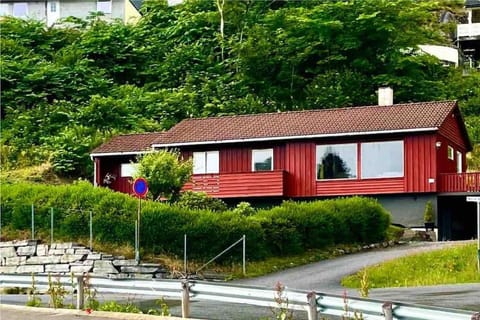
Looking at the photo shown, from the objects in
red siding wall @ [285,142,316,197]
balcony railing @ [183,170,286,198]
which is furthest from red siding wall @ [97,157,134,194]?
red siding wall @ [285,142,316,197]

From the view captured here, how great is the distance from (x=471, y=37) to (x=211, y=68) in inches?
864

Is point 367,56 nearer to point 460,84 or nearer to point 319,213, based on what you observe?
point 460,84

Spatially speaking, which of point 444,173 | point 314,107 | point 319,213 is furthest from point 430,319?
point 314,107

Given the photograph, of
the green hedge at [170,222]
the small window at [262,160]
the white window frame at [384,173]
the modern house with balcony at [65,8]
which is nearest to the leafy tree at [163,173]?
the green hedge at [170,222]

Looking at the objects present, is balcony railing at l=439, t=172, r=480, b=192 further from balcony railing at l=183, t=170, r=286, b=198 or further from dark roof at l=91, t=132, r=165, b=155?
dark roof at l=91, t=132, r=165, b=155

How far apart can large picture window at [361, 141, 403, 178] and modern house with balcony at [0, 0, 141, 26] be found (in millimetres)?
37066

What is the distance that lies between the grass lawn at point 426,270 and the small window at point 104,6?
1890 inches

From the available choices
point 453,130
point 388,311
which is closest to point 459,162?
point 453,130

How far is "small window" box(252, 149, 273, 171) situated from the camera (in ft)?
125

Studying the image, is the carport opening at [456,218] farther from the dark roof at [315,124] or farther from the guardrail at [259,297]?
the guardrail at [259,297]

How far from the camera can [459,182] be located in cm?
3547

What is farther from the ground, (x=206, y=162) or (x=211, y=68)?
(x=211, y=68)

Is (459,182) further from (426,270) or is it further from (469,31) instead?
(469,31)

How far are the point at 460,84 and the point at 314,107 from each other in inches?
364
